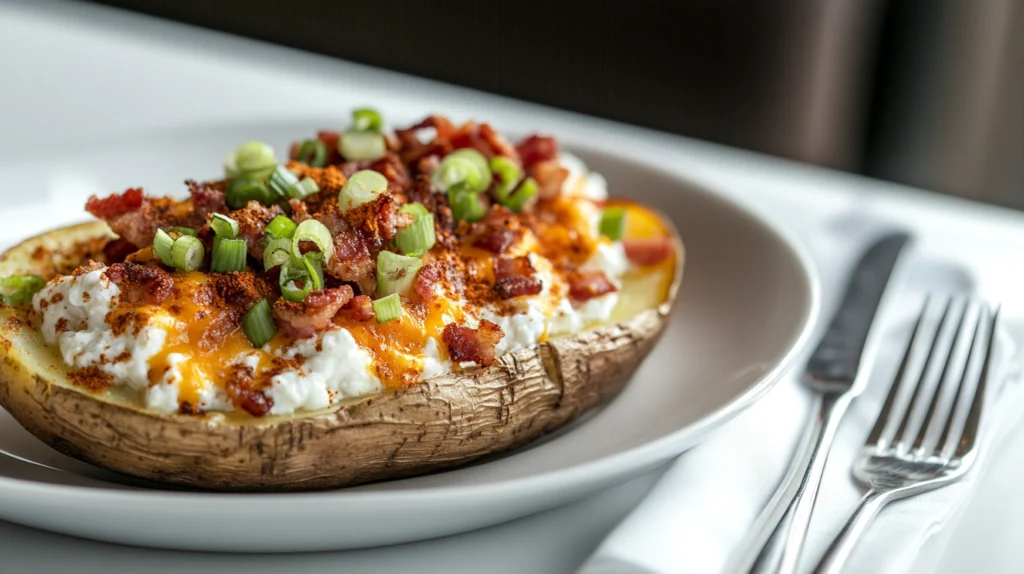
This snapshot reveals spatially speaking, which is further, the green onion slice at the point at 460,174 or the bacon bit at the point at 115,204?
the green onion slice at the point at 460,174

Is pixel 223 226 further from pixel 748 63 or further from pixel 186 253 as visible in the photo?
pixel 748 63

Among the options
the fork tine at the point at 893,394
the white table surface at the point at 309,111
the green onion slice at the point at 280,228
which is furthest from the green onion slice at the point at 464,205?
the fork tine at the point at 893,394

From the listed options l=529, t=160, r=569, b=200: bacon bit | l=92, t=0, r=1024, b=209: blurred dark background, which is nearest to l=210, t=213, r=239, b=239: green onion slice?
l=529, t=160, r=569, b=200: bacon bit

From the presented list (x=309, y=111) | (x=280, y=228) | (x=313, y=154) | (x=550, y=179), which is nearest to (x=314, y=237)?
(x=280, y=228)

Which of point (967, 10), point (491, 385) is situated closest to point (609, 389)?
point (491, 385)

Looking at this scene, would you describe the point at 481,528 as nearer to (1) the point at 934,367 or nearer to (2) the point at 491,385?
(2) the point at 491,385

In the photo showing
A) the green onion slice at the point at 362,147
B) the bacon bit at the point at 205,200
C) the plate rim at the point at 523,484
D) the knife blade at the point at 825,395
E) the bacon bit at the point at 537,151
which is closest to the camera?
the plate rim at the point at 523,484

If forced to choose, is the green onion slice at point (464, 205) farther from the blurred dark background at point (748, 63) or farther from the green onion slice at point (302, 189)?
the blurred dark background at point (748, 63)
